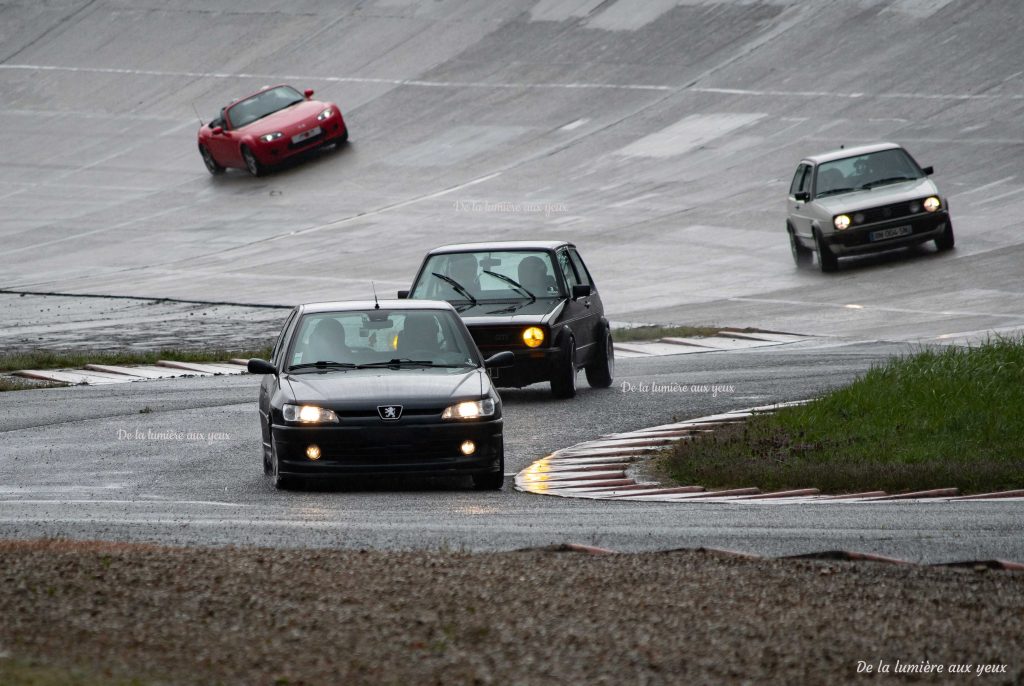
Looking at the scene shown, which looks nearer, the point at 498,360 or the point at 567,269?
the point at 498,360

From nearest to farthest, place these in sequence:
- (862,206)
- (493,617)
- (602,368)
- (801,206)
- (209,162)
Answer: (493,617), (602,368), (862,206), (801,206), (209,162)

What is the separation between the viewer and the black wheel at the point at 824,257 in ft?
86.3

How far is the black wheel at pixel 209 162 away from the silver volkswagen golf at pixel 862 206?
17875mm

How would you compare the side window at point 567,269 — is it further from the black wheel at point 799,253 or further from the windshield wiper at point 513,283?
the black wheel at point 799,253

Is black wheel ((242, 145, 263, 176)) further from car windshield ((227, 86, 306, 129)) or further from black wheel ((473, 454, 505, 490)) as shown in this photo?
black wheel ((473, 454, 505, 490))

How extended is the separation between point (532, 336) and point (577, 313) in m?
1.02

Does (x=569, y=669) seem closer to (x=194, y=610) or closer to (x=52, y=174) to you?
(x=194, y=610)

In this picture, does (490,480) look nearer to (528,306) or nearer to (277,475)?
(277,475)

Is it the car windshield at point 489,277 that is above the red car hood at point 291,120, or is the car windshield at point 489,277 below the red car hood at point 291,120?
below

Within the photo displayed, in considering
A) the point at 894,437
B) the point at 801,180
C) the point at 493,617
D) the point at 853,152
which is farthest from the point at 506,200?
the point at 493,617

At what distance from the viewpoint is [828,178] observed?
→ 27.0 m

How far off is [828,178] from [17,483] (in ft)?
56.6

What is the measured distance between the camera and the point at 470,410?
11.9m

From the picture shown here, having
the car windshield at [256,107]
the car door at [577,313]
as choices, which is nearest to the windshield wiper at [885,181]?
the car door at [577,313]
